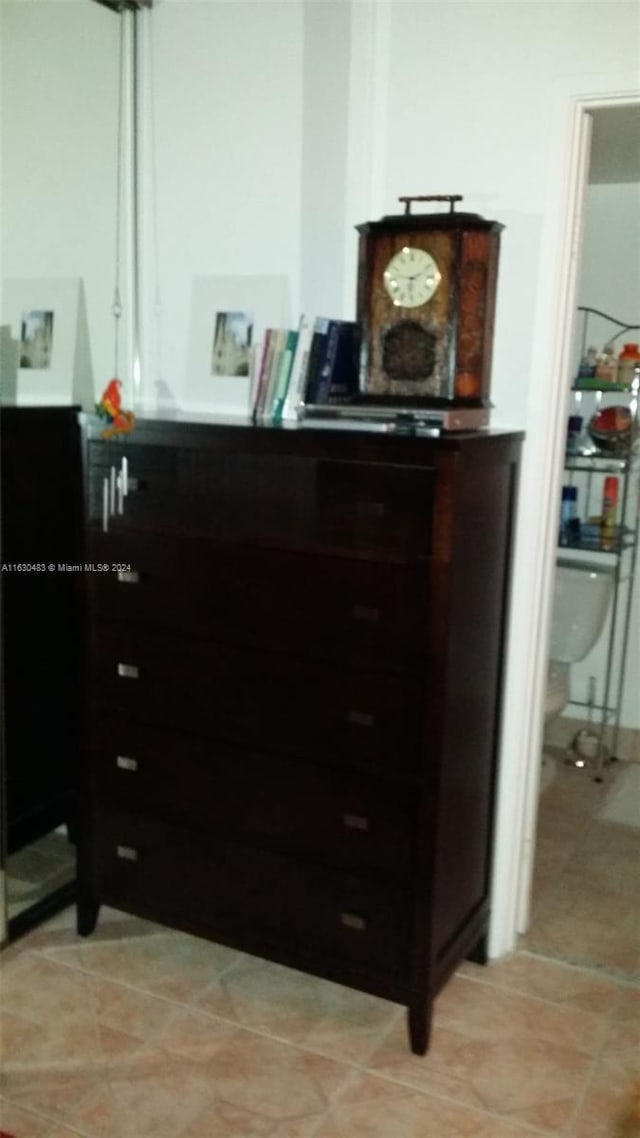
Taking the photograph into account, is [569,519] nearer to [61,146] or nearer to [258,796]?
[258,796]

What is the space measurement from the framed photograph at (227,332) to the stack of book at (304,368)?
12 cm

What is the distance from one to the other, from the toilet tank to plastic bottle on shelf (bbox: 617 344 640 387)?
66 centimetres

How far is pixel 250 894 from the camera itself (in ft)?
6.95

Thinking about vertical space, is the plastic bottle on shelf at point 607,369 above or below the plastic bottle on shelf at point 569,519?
above

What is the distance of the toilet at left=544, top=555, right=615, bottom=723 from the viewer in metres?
3.40

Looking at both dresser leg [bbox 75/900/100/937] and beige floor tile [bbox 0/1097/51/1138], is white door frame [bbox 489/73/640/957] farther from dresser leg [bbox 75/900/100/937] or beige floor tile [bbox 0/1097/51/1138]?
beige floor tile [bbox 0/1097/51/1138]

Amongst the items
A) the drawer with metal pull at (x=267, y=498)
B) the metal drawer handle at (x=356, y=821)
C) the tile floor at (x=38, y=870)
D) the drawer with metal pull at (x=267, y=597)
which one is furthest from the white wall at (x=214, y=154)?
the tile floor at (x=38, y=870)

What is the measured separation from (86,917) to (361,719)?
38.0 inches

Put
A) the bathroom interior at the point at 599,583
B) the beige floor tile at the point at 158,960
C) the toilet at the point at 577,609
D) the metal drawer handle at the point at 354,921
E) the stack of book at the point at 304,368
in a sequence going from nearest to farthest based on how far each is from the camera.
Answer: the metal drawer handle at the point at 354,921 → the stack of book at the point at 304,368 → the beige floor tile at the point at 158,960 → the bathroom interior at the point at 599,583 → the toilet at the point at 577,609

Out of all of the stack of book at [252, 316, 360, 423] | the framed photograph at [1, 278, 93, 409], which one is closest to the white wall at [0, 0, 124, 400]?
the framed photograph at [1, 278, 93, 409]

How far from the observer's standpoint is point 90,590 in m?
2.18

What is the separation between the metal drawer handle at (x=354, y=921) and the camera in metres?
2.00

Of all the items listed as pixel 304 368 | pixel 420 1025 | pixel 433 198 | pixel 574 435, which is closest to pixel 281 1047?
pixel 420 1025

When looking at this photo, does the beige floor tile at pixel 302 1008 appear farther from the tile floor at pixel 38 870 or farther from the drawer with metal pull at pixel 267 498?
the drawer with metal pull at pixel 267 498
